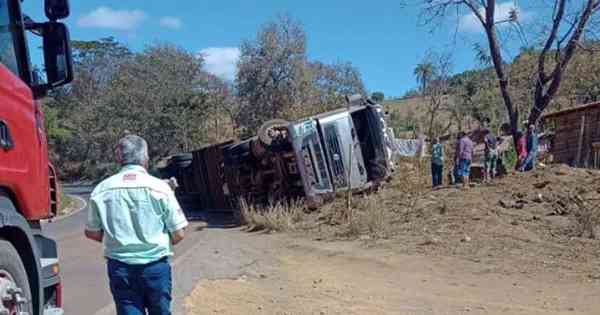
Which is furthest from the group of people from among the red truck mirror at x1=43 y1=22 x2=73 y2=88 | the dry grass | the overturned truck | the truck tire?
the red truck mirror at x1=43 y1=22 x2=73 y2=88

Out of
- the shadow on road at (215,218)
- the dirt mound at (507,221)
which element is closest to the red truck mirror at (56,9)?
the dirt mound at (507,221)

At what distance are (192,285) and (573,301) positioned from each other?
4.29 meters

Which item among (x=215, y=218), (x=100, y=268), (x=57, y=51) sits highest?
(x=57, y=51)


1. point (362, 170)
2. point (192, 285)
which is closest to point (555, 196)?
point (362, 170)

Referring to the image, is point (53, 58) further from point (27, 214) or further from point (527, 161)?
point (527, 161)

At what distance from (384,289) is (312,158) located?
656cm

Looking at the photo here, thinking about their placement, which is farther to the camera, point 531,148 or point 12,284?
point 531,148

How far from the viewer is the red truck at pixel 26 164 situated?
162 inches

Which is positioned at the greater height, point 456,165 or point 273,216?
point 456,165

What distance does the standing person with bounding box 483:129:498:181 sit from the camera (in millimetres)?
17984

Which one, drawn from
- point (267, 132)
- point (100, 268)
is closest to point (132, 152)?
point (100, 268)

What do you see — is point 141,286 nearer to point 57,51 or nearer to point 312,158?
point 57,51

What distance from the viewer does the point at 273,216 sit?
14.0 meters

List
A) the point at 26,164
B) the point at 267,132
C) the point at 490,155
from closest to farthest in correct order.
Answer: the point at 26,164 → the point at 267,132 → the point at 490,155
